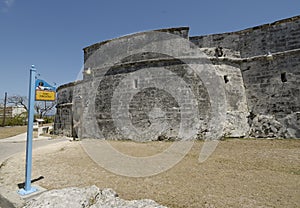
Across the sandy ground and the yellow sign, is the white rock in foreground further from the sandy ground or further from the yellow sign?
the yellow sign

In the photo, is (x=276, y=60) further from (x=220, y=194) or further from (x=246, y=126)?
(x=220, y=194)

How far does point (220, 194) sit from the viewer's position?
9.03ft

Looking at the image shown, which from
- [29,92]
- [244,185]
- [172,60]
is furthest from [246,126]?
[29,92]

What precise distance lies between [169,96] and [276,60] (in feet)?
14.9

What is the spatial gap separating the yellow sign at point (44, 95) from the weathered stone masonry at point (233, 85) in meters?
5.05

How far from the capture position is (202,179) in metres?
3.43

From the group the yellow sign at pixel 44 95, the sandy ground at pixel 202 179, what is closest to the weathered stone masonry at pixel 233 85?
the sandy ground at pixel 202 179

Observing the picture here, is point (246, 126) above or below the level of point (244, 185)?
above

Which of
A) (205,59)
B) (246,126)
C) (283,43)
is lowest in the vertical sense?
(246,126)

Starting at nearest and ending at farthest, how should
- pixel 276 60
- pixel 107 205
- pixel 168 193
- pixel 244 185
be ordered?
pixel 107 205
pixel 168 193
pixel 244 185
pixel 276 60

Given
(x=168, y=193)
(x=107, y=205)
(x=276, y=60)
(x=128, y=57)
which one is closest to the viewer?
(x=107, y=205)

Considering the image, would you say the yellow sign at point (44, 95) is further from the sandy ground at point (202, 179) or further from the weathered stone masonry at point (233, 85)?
the weathered stone masonry at point (233, 85)

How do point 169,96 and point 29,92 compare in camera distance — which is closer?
point 29,92

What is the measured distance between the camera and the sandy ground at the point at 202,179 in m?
2.61
